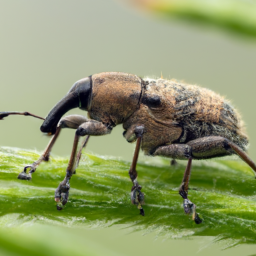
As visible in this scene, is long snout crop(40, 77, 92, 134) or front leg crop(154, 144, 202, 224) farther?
long snout crop(40, 77, 92, 134)

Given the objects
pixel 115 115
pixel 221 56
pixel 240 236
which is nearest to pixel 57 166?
pixel 115 115

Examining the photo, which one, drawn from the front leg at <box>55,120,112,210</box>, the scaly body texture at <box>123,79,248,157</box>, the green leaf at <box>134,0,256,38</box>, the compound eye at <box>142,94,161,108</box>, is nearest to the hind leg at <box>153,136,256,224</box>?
the scaly body texture at <box>123,79,248,157</box>

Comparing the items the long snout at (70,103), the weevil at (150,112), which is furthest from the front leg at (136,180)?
the long snout at (70,103)

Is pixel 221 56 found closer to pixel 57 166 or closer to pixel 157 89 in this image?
pixel 157 89

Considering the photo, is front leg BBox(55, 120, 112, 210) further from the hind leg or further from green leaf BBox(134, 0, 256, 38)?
green leaf BBox(134, 0, 256, 38)

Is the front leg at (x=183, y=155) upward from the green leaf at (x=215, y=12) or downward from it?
downward

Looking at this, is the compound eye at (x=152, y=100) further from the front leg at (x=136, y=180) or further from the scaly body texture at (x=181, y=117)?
the front leg at (x=136, y=180)
